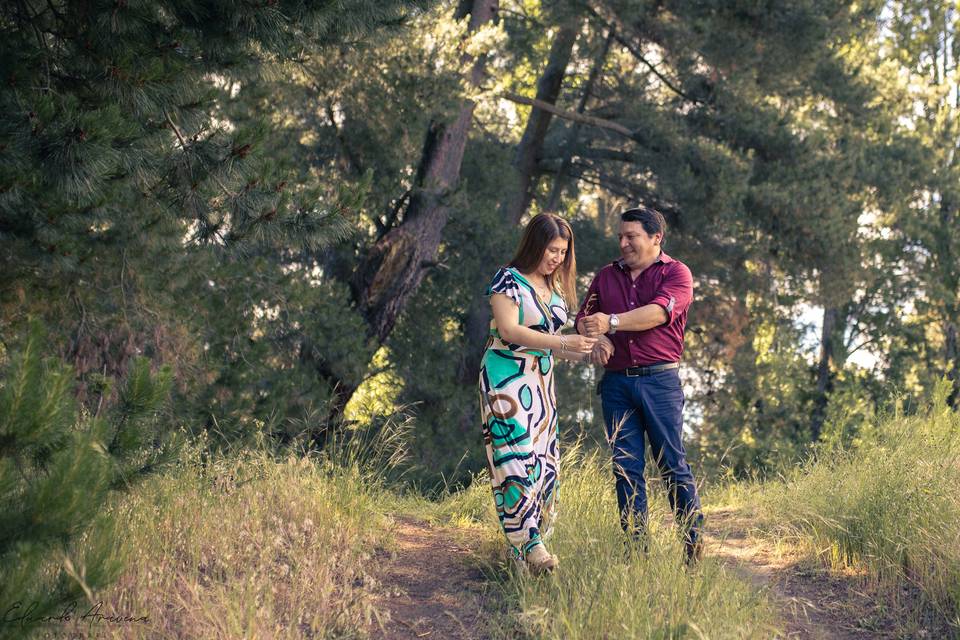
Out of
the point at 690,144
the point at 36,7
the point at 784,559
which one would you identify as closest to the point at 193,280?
the point at 36,7

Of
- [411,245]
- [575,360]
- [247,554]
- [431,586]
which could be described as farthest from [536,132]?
[247,554]

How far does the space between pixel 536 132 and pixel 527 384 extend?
12.4 m

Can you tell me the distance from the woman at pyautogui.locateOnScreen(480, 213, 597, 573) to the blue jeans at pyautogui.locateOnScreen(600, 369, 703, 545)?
301 millimetres

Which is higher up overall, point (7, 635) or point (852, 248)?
point (852, 248)

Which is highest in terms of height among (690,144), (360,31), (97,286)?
(690,144)

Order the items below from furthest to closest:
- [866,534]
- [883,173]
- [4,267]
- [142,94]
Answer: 1. [883,173]
2. [4,267]
3. [866,534]
4. [142,94]

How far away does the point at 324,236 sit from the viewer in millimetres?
5914

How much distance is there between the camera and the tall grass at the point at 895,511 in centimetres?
500

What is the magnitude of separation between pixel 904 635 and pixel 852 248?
1068cm

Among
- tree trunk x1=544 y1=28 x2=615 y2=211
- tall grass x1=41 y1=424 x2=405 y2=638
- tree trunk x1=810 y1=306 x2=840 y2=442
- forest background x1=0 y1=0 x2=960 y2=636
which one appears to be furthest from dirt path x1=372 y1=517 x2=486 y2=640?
tree trunk x1=544 y1=28 x2=615 y2=211

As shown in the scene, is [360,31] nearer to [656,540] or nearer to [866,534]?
[656,540]

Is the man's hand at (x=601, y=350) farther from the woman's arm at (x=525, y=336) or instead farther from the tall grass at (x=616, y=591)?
the tall grass at (x=616, y=591)

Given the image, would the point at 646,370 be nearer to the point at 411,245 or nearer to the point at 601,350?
the point at 601,350

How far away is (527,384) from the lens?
16.0ft
